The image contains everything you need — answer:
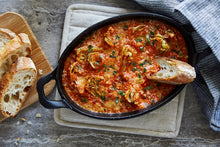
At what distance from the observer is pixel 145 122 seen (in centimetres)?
298

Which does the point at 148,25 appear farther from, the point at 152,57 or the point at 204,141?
the point at 204,141

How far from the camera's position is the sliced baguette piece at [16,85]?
2707 millimetres

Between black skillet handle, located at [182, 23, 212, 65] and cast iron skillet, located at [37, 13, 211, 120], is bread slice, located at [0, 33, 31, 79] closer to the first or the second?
cast iron skillet, located at [37, 13, 211, 120]

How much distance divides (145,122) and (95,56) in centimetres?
103

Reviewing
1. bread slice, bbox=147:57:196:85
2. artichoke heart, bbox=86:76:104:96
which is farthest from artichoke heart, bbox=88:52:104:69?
bread slice, bbox=147:57:196:85

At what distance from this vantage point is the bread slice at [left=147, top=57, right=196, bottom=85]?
8.06 feet

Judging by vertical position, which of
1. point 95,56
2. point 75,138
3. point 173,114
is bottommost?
point 75,138

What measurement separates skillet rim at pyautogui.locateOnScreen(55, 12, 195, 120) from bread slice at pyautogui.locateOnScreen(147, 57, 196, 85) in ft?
0.47

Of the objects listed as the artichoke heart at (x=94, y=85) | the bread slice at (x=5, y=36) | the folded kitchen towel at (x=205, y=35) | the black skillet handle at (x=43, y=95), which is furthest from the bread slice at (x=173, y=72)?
the bread slice at (x=5, y=36)

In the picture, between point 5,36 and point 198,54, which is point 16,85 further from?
point 198,54

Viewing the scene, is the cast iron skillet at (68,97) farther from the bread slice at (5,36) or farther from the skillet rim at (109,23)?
the bread slice at (5,36)

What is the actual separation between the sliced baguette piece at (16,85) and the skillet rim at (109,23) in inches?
16.2

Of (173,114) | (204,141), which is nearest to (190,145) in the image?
(204,141)

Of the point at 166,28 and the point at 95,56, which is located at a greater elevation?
the point at 166,28
